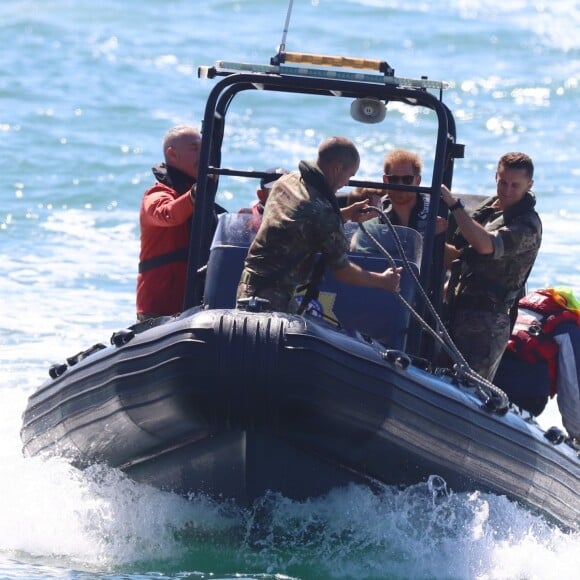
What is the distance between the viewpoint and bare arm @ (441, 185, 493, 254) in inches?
Answer: 230

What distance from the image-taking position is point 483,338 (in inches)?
245

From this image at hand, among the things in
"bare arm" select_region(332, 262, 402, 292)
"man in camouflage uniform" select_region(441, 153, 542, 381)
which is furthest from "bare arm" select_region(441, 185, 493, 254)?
"bare arm" select_region(332, 262, 402, 292)

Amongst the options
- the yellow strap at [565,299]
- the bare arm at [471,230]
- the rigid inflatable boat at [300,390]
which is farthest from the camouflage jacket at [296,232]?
the yellow strap at [565,299]

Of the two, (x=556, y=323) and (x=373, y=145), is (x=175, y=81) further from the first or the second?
(x=556, y=323)

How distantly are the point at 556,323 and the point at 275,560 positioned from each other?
1.82m

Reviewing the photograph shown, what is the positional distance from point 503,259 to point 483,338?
346mm

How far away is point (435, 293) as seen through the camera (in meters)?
6.04

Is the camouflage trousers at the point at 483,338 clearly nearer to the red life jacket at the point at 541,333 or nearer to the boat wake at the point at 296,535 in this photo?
the red life jacket at the point at 541,333

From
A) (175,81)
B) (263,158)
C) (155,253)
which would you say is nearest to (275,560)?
(155,253)

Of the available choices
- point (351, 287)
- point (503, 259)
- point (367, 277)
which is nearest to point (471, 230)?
point (503, 259)

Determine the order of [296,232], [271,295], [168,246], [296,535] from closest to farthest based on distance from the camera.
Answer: [296,232], [271,295], [296,535], [168,246]

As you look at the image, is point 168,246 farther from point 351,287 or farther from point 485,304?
point 485,304

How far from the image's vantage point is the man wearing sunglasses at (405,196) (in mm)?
6203

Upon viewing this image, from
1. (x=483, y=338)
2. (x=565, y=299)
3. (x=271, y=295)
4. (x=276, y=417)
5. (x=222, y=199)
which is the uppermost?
(x=271, y=295)
